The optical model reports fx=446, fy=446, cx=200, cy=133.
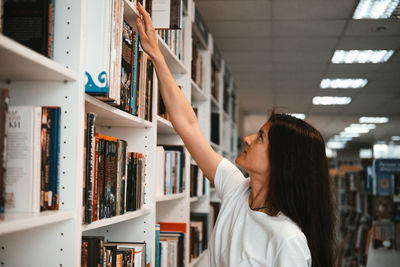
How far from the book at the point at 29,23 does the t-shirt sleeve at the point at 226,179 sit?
903mm

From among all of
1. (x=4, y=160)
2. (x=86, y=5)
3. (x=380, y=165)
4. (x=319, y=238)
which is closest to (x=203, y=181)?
(x=319, y=238)

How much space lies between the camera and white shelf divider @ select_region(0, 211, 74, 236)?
2.78 feet

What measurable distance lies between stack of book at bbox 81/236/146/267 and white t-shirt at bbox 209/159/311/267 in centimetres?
29

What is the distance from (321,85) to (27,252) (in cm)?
620

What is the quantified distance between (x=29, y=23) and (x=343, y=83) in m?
6.07

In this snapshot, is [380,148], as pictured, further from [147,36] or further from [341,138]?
[147,36]

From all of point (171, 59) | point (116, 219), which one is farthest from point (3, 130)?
point (171, 59)

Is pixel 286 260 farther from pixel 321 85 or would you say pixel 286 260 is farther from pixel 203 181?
pixel 321 85

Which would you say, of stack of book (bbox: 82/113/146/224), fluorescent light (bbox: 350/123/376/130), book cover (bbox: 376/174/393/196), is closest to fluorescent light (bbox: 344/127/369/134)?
fluorescent light (bbox: 350/123/376/130)

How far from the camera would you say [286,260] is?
1.35 meters

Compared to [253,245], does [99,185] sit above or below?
above

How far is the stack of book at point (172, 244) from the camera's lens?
2.13 m

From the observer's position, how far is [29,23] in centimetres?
107

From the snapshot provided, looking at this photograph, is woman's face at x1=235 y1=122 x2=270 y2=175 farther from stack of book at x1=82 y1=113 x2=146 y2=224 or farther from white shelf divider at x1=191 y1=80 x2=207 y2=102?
white shelf divider at x1=191 y1=80 x2=207 y2=102
